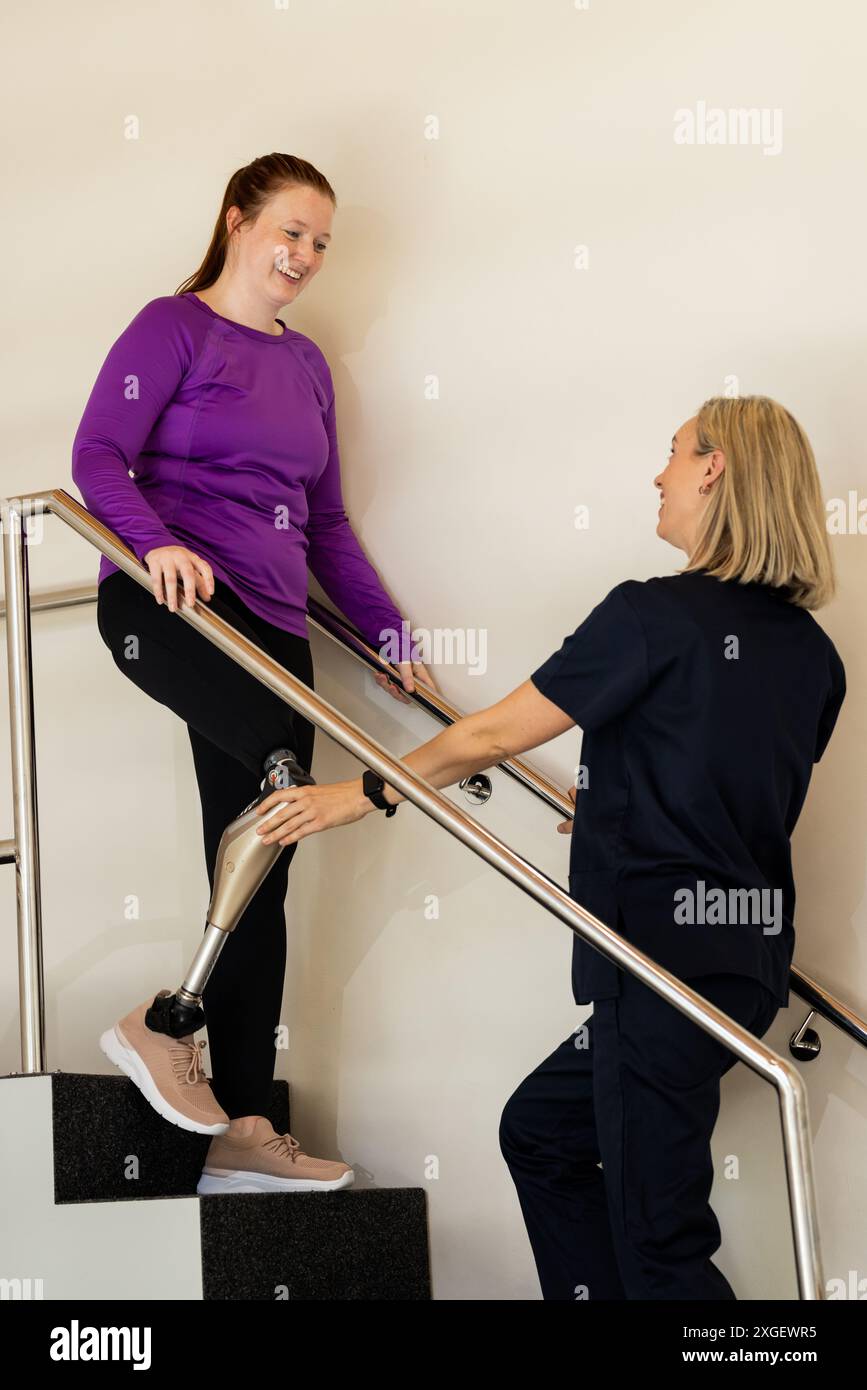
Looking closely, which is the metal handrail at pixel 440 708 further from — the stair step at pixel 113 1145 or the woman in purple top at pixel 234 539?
the stair step at pixel 113 1145

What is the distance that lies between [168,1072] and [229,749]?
451mm

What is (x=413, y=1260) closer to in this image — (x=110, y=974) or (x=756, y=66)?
(x=110, y=974)

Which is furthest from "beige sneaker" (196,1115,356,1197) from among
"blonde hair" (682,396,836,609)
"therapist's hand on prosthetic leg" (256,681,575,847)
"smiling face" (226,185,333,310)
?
"smiling face" (226,185,333,310)

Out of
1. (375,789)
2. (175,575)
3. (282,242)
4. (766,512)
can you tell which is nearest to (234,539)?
(175,575)

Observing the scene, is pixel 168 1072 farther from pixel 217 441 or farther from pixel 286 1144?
pixel 217 441

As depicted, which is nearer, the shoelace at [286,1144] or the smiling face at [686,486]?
the smiling face at [686,486]

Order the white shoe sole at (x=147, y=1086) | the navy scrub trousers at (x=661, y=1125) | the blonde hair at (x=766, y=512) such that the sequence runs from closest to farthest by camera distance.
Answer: the navy scrub trousers at (x=661, y=1125) → the blonde hair at (x=766, y=512) → the white shoe sole at (x=147, y=1086)

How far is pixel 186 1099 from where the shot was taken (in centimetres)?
193

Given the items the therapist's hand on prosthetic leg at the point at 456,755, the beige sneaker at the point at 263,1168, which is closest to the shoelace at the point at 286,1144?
the beige sneaker at the point at 263,1168

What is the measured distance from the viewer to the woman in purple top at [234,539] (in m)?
1.97

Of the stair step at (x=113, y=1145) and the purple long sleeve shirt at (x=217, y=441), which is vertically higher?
the purple long sleeve shirt at (x=217, y=441)

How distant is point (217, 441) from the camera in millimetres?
2215

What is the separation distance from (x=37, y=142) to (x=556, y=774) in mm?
1641

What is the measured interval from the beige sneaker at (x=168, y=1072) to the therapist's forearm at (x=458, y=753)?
0.52 meters
